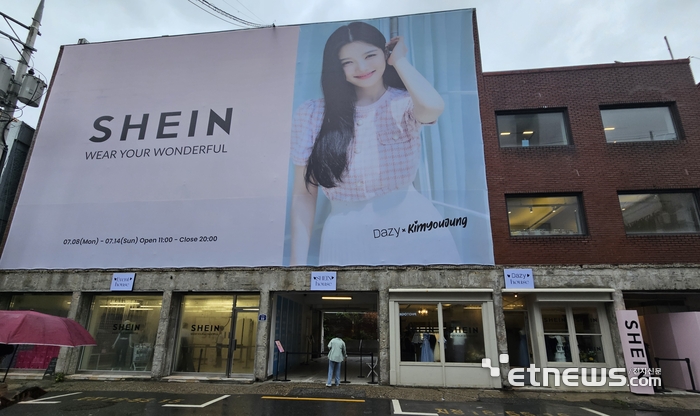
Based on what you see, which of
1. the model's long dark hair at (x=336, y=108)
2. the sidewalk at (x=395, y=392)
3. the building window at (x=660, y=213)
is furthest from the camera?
the model's long dark hair at (x=336, y=108)

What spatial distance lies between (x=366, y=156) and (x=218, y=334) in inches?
310

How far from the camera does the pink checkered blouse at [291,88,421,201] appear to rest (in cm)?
1352

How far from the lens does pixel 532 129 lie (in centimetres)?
1392

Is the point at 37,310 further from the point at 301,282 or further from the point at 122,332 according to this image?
the point at 301,282

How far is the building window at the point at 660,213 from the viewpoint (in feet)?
40.6

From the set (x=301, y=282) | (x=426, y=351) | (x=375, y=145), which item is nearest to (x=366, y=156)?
(x=375, y=145)

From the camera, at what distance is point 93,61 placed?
55.5 ft

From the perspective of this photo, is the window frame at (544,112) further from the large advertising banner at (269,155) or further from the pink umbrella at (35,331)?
the pink umbrella at (35,331)

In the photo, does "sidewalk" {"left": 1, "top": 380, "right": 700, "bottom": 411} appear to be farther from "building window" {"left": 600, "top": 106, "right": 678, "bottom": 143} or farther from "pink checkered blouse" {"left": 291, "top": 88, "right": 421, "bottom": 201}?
"building window" {"left": 600, "top": 106, "right": 678, "bottom": 143}

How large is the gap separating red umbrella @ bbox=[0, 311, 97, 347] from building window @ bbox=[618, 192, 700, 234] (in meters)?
14.6

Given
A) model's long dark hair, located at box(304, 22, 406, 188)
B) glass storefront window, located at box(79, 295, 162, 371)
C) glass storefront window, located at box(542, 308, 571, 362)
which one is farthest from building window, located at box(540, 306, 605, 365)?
glass storefront window, located at box(79, 295, 162, 371)

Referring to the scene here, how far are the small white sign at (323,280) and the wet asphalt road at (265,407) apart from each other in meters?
3.41

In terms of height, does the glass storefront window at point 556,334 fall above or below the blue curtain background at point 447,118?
below

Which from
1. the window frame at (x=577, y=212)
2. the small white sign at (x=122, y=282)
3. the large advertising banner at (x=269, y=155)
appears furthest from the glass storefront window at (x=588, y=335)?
the small white sign at (x=122, y=282)
